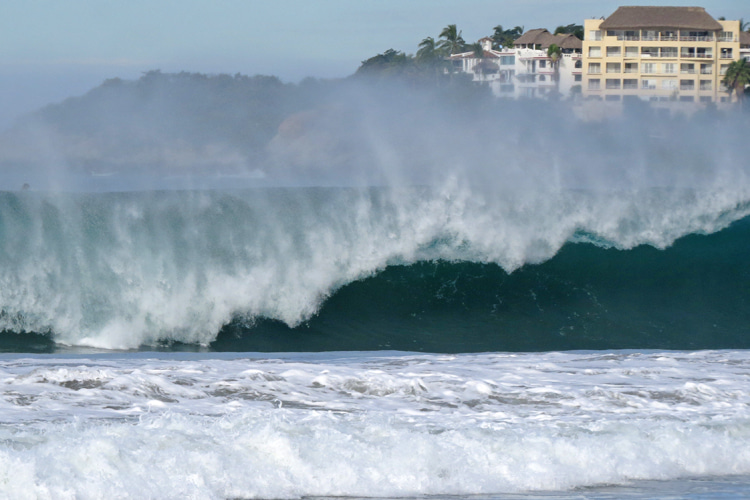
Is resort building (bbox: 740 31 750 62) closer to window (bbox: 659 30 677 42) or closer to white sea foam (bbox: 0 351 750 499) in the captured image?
window (bbox: 659 30 677 42)

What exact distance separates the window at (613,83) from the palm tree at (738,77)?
8879 mm

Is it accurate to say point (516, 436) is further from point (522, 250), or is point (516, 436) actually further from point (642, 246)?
point (642, 246)

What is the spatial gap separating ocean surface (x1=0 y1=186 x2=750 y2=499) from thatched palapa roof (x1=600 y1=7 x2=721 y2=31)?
2378 inches

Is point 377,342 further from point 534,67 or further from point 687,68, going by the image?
point 534,67

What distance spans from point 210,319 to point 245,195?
3612 millimetres

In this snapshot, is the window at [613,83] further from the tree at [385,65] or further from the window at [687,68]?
the tree at [385,65]

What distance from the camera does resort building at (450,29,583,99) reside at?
245ft

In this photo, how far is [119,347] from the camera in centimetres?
1023

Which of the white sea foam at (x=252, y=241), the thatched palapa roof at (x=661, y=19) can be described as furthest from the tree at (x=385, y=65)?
the white sea foam at (x=252, y=241)

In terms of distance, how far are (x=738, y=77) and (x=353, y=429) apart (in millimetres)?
71565

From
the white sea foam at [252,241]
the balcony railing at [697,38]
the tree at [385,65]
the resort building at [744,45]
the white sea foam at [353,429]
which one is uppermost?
the resort building at [744,45]

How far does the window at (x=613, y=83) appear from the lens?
230 feet

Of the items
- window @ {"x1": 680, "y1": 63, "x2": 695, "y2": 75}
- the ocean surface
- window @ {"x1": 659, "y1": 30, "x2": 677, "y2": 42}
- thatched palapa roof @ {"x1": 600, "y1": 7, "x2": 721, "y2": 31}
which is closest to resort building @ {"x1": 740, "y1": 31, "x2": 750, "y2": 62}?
thatched palapa roof @ {"x1": 600, "y1": 7, "x2": 721, "y2": 31}

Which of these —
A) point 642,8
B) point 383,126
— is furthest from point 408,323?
point 642,8
